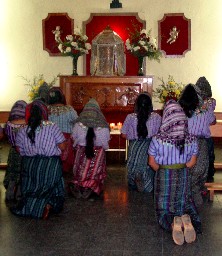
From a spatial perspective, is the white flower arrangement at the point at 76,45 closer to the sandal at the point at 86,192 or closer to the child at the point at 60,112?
the child at the point at 60,112

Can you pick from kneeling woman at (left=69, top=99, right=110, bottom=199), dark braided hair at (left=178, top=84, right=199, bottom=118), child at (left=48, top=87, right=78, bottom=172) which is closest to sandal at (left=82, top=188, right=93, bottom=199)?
kneeling woman at (left=69, top=99, right=110, bottom=199)

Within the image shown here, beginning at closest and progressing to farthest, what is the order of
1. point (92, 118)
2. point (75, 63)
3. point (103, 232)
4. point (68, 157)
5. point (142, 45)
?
1. point (103, 232)
2. point (92, 118)
3. point (68, 157)
4. point (142, 45)
5. point (75, 63)

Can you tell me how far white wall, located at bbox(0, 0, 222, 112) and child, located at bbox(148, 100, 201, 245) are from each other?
6.89 metres

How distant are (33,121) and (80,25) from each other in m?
6.74

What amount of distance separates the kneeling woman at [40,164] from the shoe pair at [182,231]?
5.52ft

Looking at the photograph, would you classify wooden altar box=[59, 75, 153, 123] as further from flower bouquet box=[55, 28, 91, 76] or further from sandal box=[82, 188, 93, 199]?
sandal box=[82, 188, 93, 199]

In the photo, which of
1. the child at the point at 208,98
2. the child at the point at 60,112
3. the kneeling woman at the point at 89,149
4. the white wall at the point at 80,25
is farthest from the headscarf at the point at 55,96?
the white wall at the point at 80,25

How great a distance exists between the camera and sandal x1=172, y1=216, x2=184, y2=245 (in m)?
5.17

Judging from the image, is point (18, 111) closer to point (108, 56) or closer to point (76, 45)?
point (76, 45)

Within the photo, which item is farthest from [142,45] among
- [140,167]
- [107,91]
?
[140,167]

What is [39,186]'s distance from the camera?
246 inches

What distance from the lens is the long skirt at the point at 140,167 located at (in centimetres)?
745

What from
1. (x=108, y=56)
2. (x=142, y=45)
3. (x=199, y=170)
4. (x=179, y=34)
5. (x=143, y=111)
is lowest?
(x=199, y=170)

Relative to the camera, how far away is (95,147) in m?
7.07
